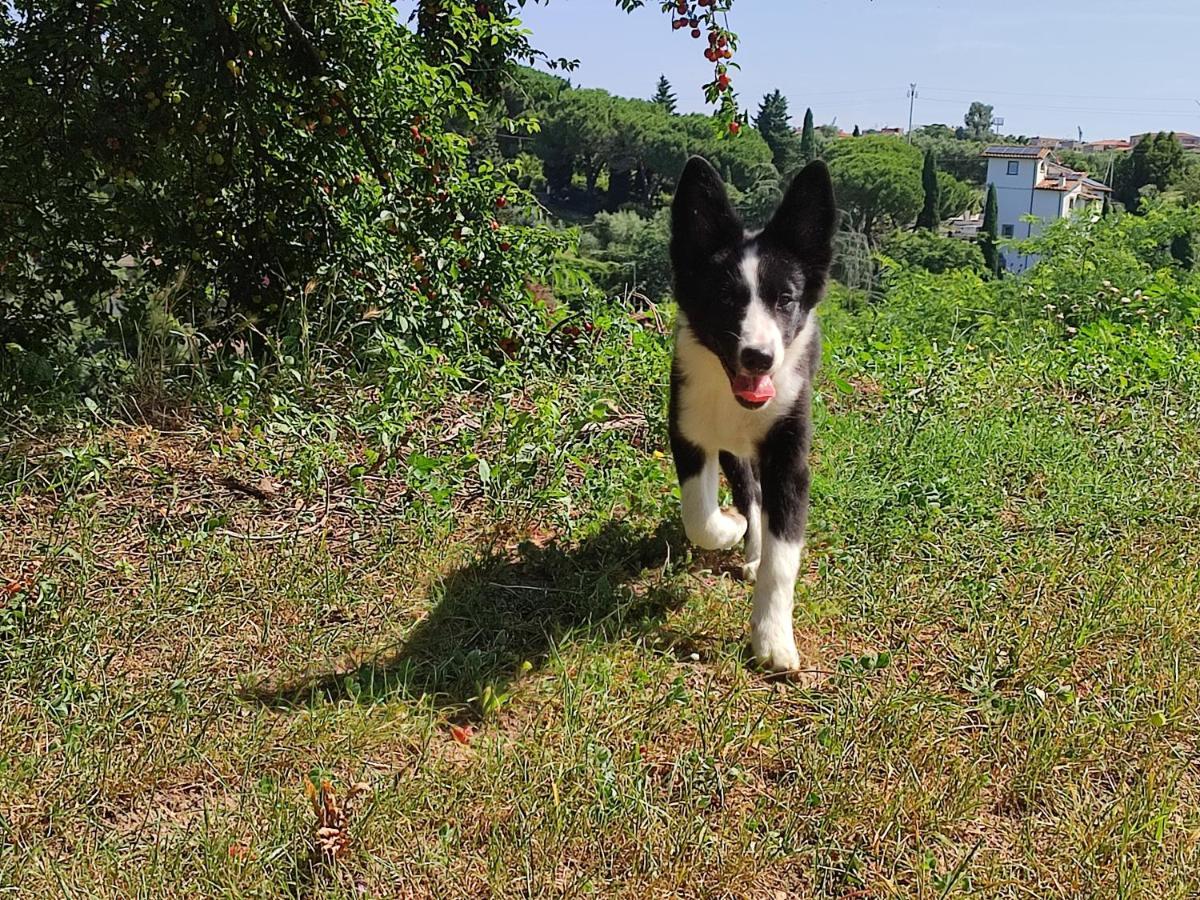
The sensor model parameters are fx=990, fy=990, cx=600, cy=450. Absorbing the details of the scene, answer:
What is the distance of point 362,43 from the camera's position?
4.67 metres

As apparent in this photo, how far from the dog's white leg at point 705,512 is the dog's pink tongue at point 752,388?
1.55ft

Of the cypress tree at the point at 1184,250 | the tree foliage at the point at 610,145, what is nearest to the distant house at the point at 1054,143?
the tree foliage at the point at 610,145

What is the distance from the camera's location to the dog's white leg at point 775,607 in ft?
10.1

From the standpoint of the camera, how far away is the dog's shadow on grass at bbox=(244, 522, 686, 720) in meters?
2.90

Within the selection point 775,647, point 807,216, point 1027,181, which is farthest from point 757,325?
point 1027,181

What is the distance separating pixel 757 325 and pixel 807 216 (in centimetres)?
51

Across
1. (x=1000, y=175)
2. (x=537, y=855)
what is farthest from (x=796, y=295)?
(x=1000, y=175)

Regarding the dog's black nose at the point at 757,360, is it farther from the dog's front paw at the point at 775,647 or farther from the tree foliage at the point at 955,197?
the tree foliage at the point at 955,197

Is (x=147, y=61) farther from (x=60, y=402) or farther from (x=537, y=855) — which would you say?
(x=537, y=855)

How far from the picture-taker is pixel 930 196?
3197 cm

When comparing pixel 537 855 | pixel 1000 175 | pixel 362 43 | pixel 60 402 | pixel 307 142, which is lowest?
pixel 537 855

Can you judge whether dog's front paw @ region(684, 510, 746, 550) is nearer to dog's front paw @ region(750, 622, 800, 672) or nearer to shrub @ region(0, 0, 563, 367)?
dog's front paw @ region(750, 622, 800, 672)

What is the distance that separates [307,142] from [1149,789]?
4.43m

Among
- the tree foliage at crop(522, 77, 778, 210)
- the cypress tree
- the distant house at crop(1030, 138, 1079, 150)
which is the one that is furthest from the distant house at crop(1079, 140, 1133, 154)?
the cypress tree
